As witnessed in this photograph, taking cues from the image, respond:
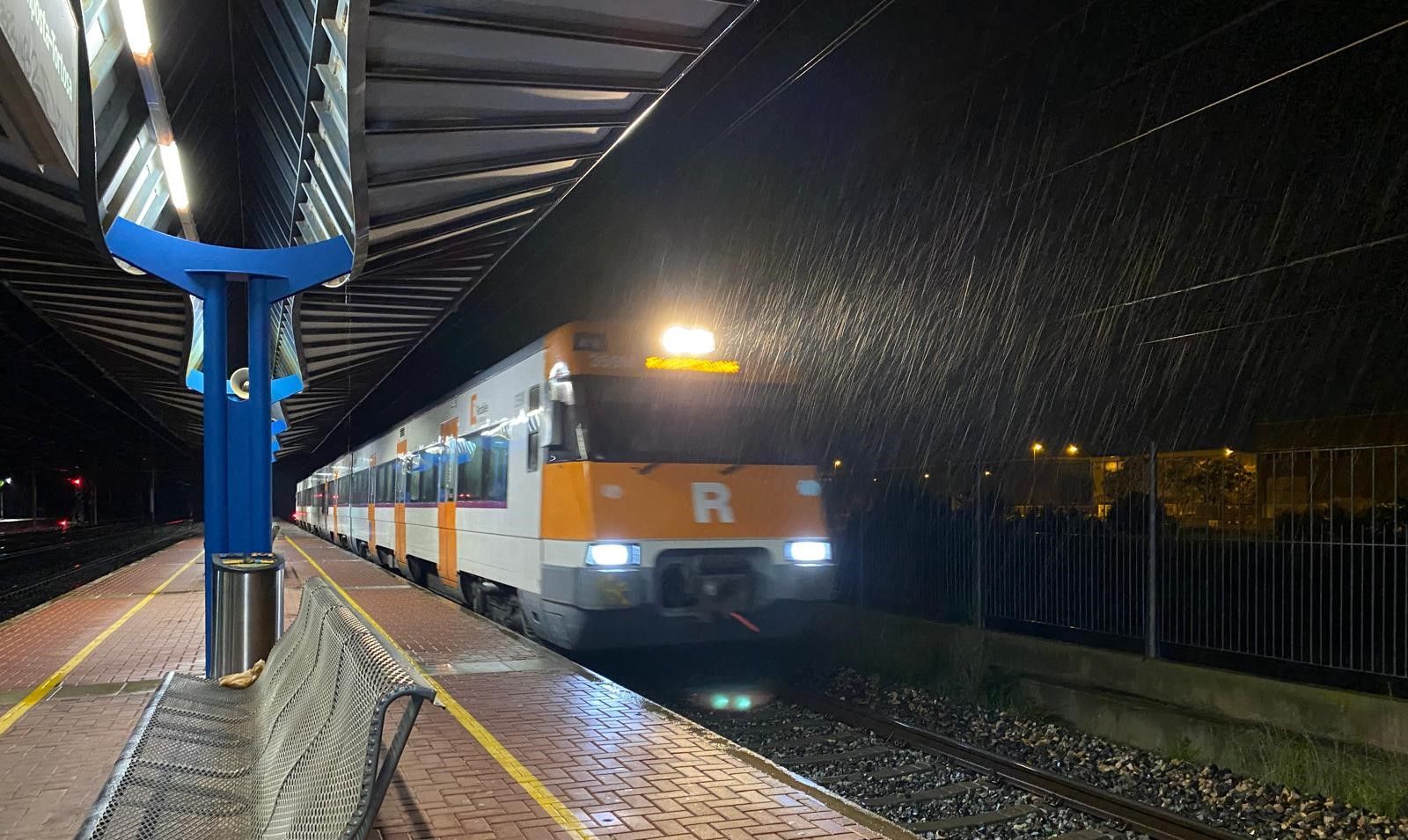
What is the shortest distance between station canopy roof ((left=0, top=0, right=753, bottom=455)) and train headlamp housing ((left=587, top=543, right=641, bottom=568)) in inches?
121

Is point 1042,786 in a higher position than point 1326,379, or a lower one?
lower

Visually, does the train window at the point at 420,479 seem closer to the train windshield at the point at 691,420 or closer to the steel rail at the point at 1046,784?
the train windshield at the point at 691,420

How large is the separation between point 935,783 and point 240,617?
5.18 metres

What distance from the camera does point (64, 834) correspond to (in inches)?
168

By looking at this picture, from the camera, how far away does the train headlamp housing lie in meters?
8.16

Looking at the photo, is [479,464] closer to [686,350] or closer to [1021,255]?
[686,350]

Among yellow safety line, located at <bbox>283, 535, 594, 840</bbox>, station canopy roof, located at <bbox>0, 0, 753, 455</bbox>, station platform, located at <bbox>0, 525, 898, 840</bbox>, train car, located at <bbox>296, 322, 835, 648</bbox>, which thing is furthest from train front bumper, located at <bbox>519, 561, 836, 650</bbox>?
station canopy roof, located at <bbox>0, 0, 753, 455</bbox>

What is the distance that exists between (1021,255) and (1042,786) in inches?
406

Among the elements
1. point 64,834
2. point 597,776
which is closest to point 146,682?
point 64,834

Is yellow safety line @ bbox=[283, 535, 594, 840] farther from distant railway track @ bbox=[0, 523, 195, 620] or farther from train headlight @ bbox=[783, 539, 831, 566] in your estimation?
distant railway track @ bbox=[0, 523, 195, 620]

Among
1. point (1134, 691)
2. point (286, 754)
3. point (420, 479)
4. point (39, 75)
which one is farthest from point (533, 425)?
point (420, 479)

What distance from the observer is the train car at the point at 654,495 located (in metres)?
8.33

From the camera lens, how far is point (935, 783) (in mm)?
6734

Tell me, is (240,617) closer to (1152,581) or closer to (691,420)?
(691,420)
